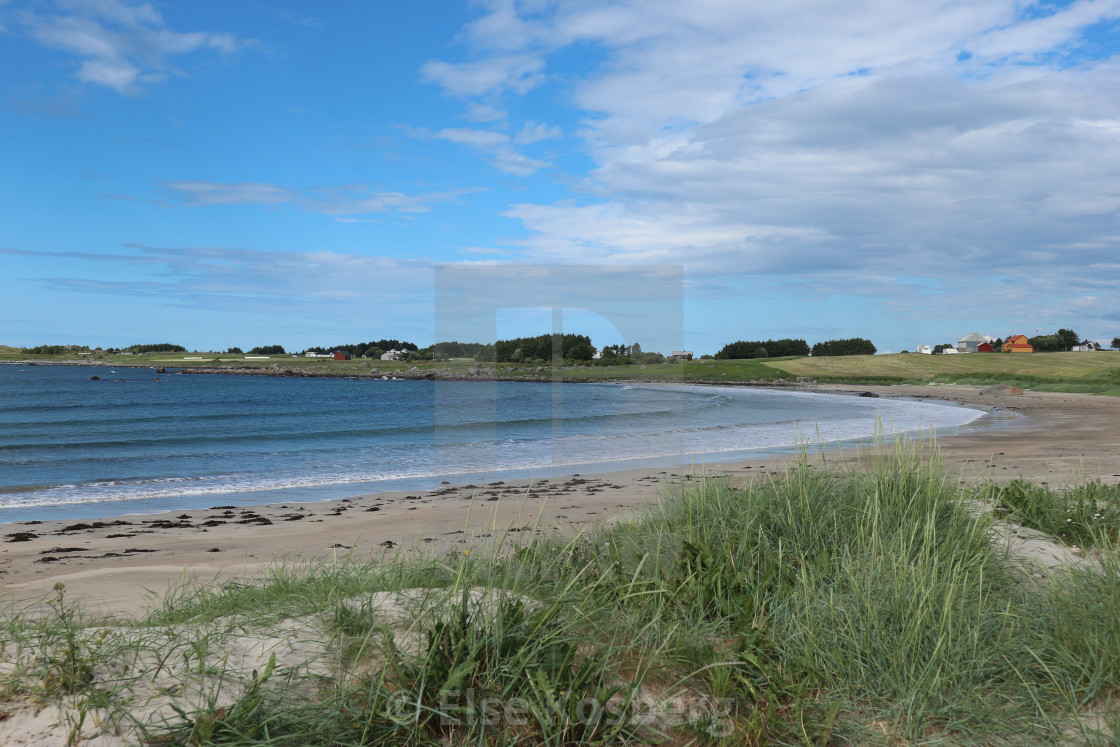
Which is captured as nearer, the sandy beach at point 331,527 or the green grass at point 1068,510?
the green grass at point 1068,510

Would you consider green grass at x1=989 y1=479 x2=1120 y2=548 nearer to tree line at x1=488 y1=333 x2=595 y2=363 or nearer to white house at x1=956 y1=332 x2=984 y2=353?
tree line at x1=488 y1=333 x2=595 y2=363

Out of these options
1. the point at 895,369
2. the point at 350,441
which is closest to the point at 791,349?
the point at 895,369

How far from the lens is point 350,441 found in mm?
26953

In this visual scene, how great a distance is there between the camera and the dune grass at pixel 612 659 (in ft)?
9.33

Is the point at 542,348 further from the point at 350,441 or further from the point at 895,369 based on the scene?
the point at 895,369

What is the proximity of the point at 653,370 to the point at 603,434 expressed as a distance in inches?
573

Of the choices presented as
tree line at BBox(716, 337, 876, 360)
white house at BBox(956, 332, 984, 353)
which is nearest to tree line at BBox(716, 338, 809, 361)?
tree line at BBox(716, 337, 876, 360)

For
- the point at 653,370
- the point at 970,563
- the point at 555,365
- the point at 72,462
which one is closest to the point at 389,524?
the point at 555,365

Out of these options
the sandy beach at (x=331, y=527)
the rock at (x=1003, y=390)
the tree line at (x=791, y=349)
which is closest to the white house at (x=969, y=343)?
the tree line at (x=791, y=349)

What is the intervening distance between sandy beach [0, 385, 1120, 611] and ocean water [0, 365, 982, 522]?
1683 mm

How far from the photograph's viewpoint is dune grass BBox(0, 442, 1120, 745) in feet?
9.33

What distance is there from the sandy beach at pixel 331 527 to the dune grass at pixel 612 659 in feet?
3.81

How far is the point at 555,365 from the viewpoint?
1081cm

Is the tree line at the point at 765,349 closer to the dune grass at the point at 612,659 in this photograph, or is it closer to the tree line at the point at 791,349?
the tree line at the point at 791,349
